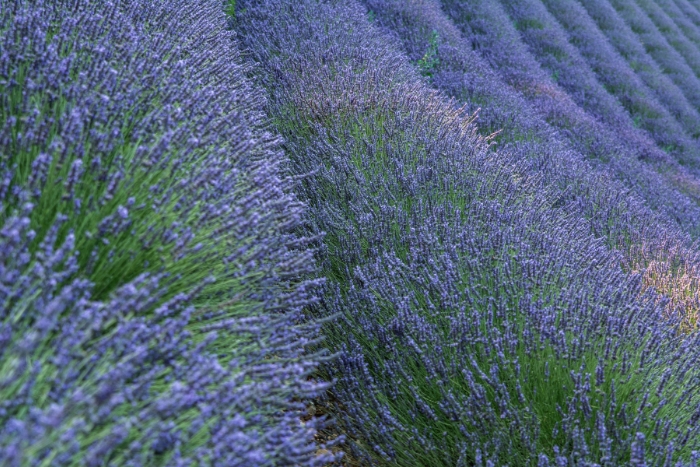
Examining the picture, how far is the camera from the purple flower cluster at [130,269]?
1.11 meters

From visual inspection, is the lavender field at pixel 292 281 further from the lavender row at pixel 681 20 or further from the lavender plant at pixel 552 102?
the lavender row at pixel 681 20

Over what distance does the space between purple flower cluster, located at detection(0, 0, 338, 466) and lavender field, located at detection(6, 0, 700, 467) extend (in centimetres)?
1

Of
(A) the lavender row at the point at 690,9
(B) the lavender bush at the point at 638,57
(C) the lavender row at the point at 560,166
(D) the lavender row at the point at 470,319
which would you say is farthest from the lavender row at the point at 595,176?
(A) the lavender row at the point at 690,9

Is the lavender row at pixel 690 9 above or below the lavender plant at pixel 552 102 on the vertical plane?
above

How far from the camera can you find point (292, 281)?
103 inches

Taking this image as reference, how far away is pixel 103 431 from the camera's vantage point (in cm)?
109

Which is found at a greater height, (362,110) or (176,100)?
(176,100)

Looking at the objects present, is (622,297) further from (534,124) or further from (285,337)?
(534,124)

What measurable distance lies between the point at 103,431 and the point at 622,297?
196 cm

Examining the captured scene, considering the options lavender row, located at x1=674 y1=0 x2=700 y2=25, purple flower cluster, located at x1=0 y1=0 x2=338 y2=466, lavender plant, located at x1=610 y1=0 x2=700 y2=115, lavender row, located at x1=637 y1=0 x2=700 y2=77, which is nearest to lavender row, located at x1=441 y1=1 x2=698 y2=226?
lavender plant, located at x1=610 y1=0 x2=700 y2=115

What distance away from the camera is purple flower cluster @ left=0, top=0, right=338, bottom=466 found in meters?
1.11

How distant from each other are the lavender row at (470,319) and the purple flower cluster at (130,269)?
1.33 feet

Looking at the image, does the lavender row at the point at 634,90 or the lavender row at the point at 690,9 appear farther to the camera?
the lavender row at the point at 690,9

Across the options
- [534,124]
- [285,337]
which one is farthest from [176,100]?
[534,124]
